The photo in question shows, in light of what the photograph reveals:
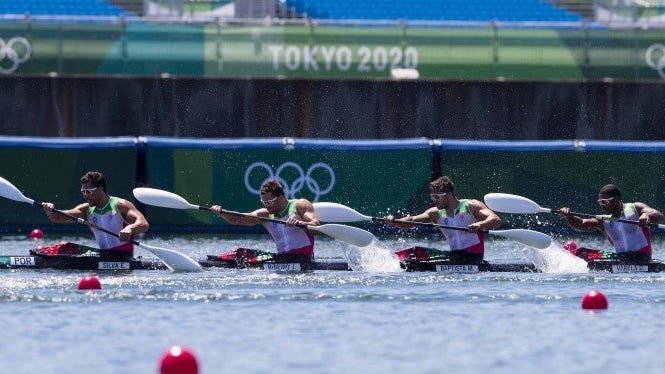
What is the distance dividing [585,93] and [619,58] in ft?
2.62

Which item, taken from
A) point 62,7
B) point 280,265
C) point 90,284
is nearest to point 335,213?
point 280,265

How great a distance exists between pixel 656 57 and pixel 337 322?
14489 millimetres

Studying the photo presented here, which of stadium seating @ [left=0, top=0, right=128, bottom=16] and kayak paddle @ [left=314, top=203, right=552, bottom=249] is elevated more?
stadium seating @ [left=0, top=0, right=128, bottom=16]

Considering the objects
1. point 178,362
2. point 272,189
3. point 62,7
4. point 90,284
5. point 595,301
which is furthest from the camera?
point 62,7

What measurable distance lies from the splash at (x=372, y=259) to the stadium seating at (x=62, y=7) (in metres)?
11.9

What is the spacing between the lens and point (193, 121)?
2742 centimetres

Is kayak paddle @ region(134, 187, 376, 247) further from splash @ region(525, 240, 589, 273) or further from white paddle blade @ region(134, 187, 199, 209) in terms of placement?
splash @ region(525, 240, 589, 273)

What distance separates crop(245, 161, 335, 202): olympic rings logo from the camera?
2442 centimetres

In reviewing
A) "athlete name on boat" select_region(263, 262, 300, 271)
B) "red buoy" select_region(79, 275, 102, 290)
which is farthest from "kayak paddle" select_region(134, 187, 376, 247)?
"red buoy" select_region(79, 275, 102, 290)

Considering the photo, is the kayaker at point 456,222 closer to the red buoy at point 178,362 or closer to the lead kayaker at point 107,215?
the lead kayaker at point 107,215

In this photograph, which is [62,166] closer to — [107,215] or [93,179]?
[107,215]

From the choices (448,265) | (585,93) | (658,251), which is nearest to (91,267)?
(448,265)

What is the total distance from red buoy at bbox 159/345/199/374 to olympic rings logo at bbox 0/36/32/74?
16238 millimetres

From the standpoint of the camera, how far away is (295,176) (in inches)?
965
